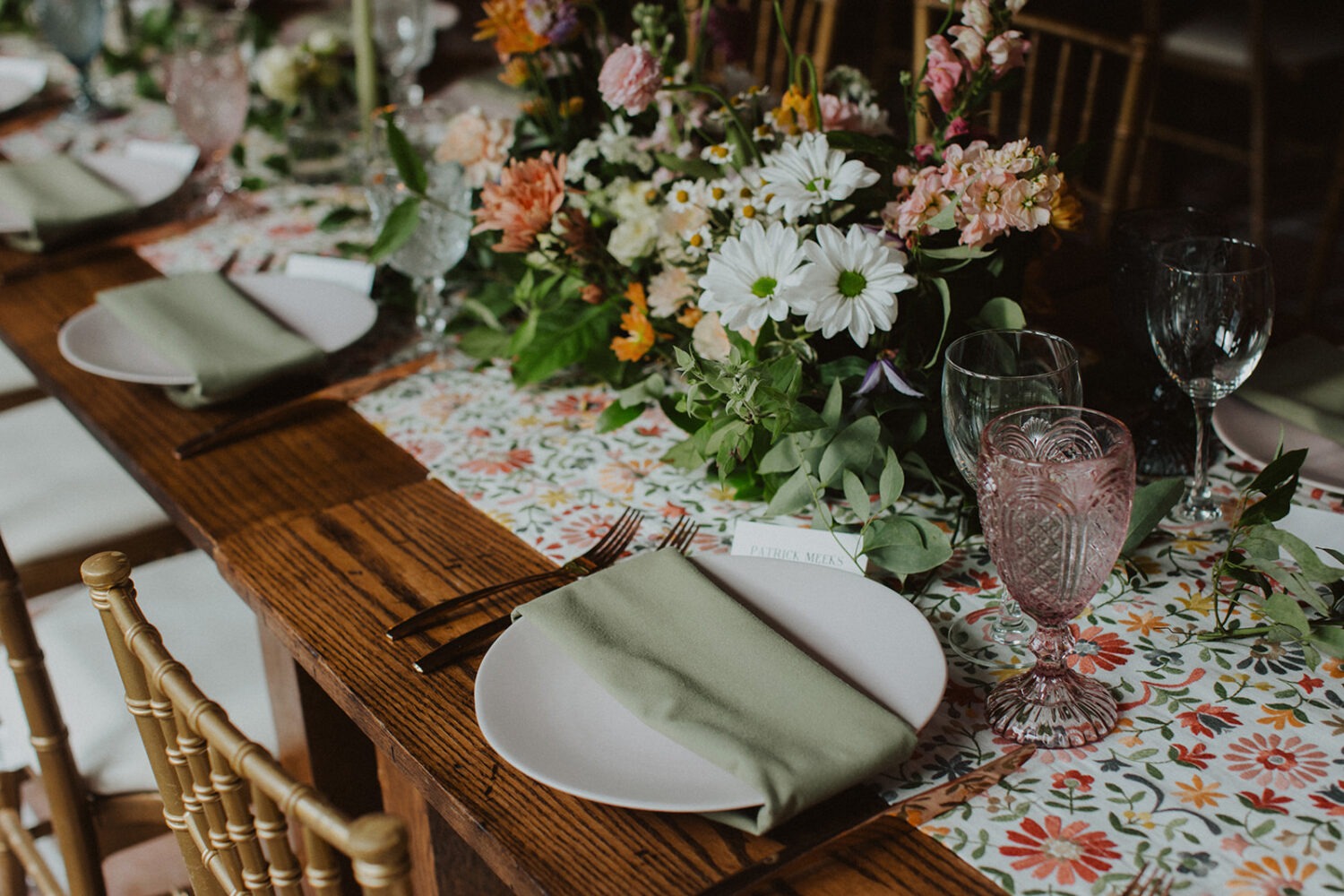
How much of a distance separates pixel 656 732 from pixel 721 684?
2.1 inches

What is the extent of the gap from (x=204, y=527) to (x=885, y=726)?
2.11ft

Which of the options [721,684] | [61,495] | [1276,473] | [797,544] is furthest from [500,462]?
[61,495]

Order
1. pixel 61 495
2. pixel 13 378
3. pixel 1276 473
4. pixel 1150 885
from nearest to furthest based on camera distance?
pixel 1150 885
pixel 1276 473
pixel 61 495
pixel 13 378

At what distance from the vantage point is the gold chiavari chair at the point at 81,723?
1.23 metres

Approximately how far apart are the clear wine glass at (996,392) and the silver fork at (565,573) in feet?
0.91

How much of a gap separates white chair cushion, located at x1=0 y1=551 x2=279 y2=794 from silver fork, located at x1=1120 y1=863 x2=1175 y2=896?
928mm

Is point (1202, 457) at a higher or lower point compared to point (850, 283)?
lower

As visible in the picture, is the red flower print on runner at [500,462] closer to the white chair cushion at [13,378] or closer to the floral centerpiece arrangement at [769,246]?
the floral centerpiece arrangement at [769,246]

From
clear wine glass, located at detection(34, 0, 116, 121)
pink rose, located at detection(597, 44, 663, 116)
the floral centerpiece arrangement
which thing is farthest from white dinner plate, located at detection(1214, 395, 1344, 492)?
clear wine glass, located at detection(34, 0, 116, 121)

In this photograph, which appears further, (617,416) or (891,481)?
(617,416)

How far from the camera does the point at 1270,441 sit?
1.12m

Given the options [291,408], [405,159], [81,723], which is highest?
[405,159]

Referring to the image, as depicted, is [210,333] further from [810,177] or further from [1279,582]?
[1279,582]

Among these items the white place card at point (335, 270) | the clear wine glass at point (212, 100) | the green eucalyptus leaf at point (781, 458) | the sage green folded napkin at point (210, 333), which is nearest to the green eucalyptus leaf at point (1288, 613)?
the green eucalyptus leaf at point (781, 458)
